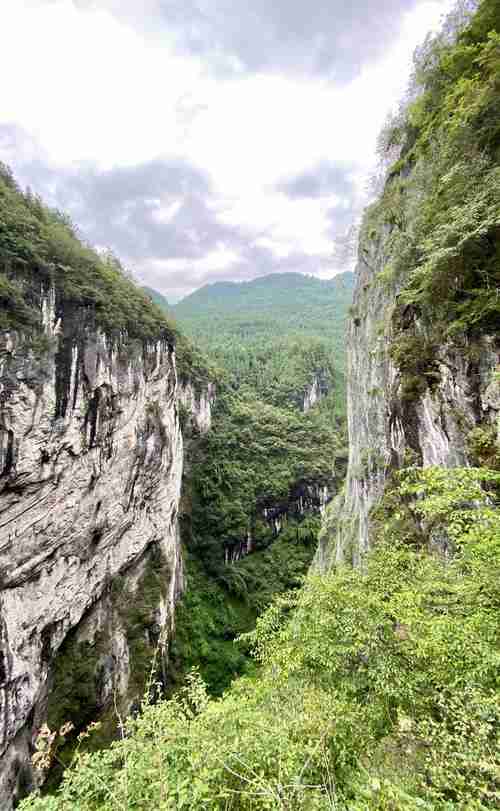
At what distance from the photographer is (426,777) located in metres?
2.41

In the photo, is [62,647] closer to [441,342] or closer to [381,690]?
[381,690]

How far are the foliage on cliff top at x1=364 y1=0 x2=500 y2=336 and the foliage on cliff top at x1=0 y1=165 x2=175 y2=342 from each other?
496 inches

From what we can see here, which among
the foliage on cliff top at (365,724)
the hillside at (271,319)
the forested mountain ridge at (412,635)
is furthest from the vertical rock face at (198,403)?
the foliage on cliff top at (365,724)

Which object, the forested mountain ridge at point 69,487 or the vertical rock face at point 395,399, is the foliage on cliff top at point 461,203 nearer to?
the vertical rock face at point 395,399

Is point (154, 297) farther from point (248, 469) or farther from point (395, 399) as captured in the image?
point (395, 399)

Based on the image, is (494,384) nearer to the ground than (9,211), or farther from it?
nearer to the ground

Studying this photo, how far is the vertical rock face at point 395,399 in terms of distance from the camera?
17.8 feet

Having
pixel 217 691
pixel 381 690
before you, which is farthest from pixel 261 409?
pixel 381 690

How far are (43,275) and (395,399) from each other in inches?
543

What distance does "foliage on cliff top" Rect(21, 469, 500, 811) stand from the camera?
2252mm

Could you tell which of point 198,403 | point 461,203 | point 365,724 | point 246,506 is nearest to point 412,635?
point 365,724

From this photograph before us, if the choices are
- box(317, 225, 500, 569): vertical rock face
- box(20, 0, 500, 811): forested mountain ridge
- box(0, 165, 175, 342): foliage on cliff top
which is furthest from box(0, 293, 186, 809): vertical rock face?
box(317, 225, 500, 569): vertical rock face

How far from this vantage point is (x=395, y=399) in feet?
27.4

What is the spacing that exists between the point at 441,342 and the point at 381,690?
5729mm
